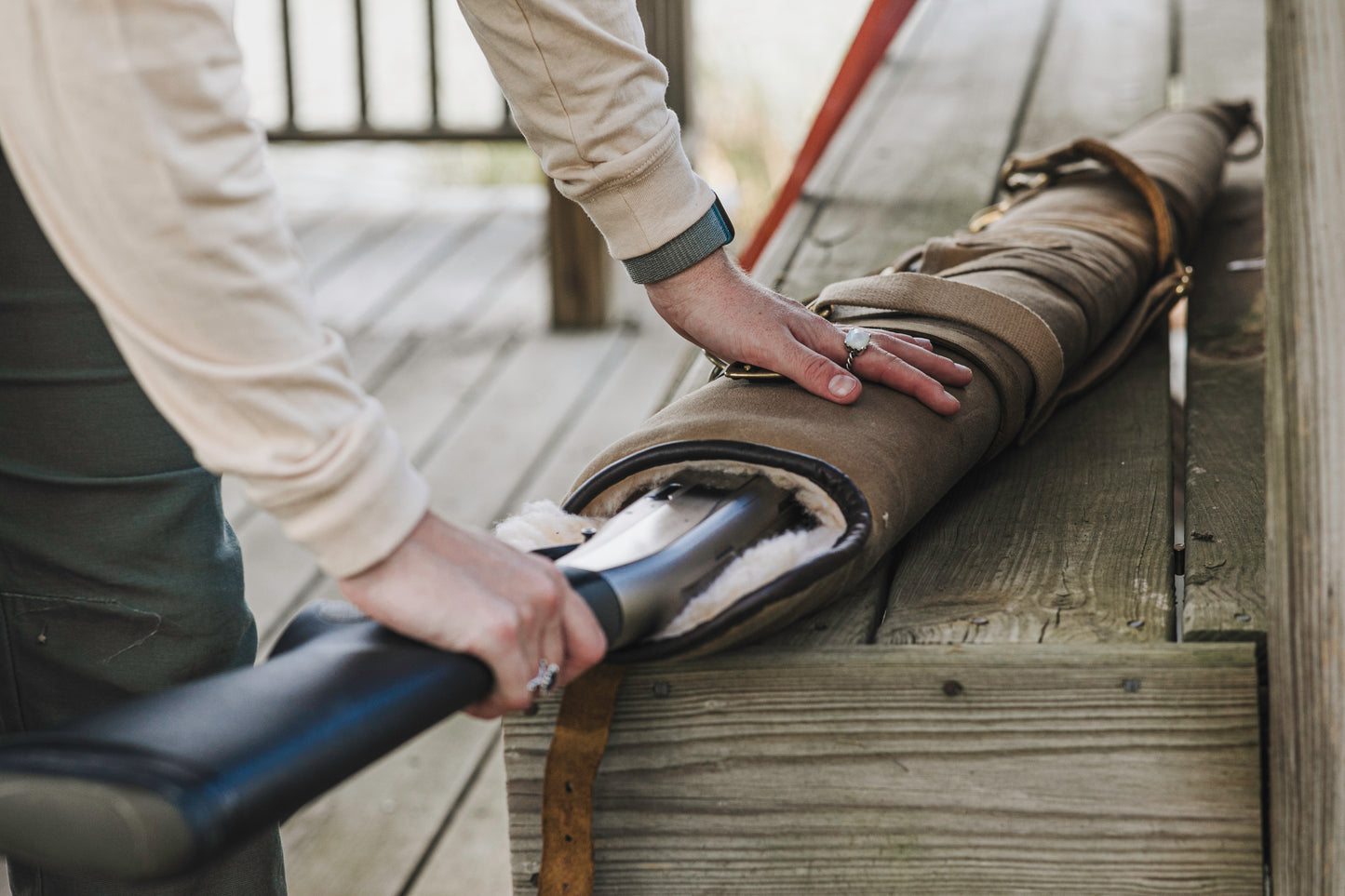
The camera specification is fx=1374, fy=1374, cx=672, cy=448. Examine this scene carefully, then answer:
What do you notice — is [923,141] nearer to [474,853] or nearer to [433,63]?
[474,853]

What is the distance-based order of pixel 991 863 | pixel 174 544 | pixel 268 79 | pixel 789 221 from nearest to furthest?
1. pixel 991 863
2. pixel 174 544
3. pixel 789 221
4. pixel 268 79

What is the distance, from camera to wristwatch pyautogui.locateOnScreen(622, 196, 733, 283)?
1.01m

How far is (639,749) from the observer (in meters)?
0.83

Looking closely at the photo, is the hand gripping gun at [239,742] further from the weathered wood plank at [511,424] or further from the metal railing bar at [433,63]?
the metal railing bar at [433,63]

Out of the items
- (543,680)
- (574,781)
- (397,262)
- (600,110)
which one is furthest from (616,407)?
(543,680)

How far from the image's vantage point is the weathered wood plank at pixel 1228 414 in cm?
84

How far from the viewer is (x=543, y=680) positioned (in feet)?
2.22

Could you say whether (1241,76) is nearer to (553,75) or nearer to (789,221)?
(789,221)

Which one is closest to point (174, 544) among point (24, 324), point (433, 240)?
point (24, 324)

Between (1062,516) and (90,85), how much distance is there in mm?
691

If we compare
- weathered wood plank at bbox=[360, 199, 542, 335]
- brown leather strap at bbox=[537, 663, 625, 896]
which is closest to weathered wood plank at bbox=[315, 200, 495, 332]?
weathered wood plank at bbox=[360, 199, 542, 335]

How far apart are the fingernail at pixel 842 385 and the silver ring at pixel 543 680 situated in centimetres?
32

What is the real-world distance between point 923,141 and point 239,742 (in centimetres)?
169

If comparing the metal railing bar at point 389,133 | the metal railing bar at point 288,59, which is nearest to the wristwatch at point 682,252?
the metal railing bar at point 389,133
